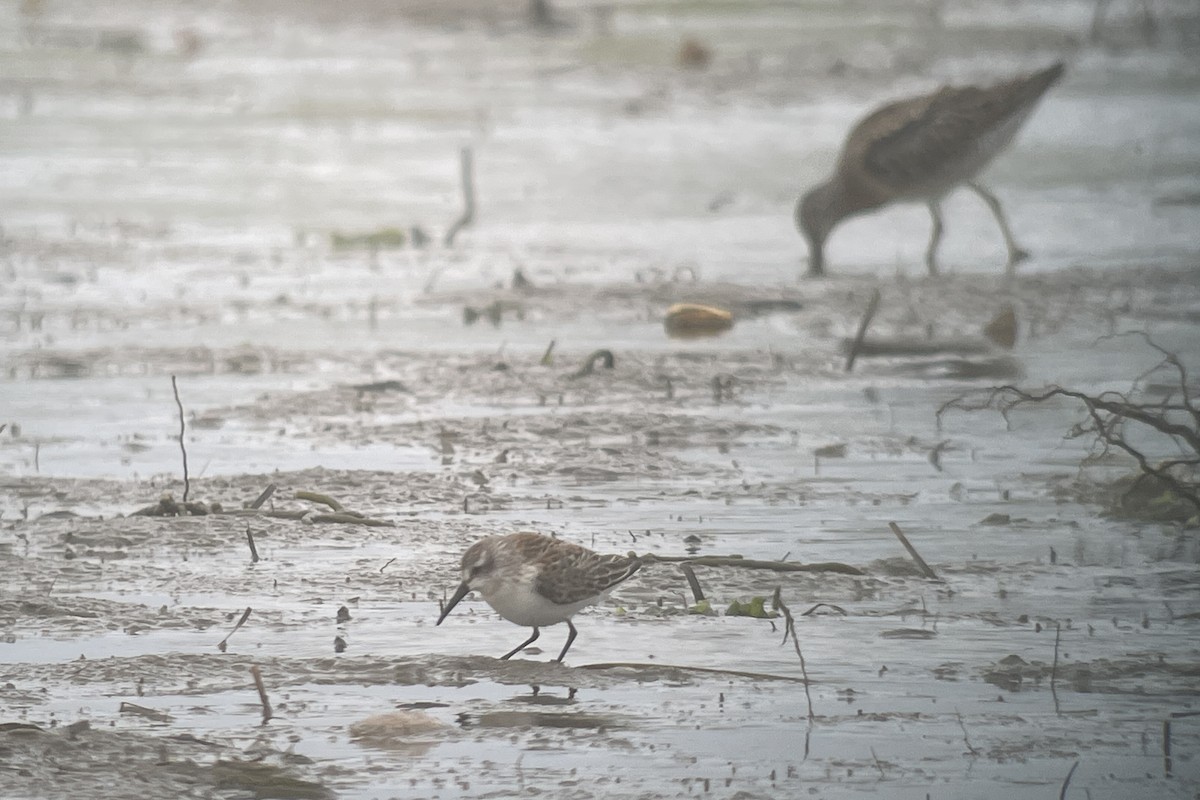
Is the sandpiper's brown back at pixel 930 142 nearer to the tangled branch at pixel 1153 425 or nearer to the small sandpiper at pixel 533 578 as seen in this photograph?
the tangled branch at pixel 1153 425

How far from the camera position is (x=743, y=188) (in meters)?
17.7

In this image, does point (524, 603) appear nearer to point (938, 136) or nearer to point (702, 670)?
point (702, 670)

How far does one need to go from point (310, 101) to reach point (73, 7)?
1270 cm

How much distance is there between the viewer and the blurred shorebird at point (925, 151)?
572 inches

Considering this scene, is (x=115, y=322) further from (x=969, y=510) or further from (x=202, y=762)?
(x=202, y=762)

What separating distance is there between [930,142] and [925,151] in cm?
7

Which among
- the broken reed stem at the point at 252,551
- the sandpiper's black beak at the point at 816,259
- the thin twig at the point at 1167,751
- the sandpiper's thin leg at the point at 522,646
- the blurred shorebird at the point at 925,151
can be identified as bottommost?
the thin twig at the point at 1167,751

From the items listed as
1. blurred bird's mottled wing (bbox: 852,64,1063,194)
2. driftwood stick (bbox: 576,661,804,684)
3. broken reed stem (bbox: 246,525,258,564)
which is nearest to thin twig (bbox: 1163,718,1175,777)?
driftwood stick (bbox: 576,661,804,684)

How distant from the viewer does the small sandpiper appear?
562cm

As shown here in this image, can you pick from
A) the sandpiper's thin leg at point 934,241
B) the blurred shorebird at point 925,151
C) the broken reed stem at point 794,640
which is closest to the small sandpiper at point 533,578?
the broken reed stem at point 794,640

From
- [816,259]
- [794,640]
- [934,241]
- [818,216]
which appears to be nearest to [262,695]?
[794,640]

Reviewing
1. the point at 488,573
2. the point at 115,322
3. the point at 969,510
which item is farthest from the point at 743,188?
the point at 488,573

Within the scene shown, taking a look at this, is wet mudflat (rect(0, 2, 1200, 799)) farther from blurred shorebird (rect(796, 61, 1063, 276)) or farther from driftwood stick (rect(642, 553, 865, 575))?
blurred shorebird (rect(796, 61, 1063, 276))

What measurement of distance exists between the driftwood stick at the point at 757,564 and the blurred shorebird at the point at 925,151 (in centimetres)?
795
